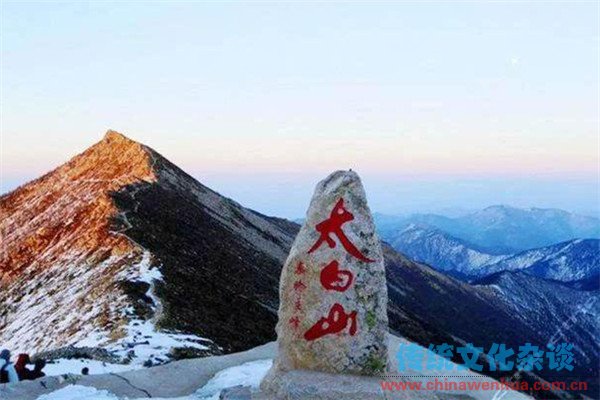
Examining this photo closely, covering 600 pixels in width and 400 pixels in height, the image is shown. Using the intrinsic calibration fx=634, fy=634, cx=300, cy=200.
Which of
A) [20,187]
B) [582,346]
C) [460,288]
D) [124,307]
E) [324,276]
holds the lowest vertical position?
[582,346]

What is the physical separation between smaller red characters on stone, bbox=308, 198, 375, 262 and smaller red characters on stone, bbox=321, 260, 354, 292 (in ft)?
1.43

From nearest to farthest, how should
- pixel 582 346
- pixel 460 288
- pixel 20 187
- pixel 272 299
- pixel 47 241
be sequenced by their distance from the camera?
1. pixel 272 299
2. pixel 47 241
3. pixel 20 187
4. pixel 460 288
5. pixel 582 346

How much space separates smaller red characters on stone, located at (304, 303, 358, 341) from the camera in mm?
13836

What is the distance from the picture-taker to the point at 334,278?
13.9m

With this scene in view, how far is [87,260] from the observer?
41.8 meters

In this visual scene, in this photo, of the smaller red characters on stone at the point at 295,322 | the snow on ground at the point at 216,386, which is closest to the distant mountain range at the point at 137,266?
the snow on ground at the point at 216,386

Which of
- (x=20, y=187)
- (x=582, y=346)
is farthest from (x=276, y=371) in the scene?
(x=582, y=346)

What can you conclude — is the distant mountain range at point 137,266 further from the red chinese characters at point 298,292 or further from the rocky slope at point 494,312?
the red chinese characters at point 298,292

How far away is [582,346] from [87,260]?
149355mm

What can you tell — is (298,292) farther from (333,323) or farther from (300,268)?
(333,323)

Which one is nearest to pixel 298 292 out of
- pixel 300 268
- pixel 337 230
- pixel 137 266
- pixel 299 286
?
pixel 299 286

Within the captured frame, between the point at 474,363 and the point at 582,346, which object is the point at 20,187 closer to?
the point at 474,363

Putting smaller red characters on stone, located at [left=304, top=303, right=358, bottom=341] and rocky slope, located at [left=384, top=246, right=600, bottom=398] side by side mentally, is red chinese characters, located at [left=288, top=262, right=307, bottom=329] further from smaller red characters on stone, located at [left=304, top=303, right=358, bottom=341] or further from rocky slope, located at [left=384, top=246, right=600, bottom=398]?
rocky slope, located at [left=384, top=246, right=600, bottom=398]

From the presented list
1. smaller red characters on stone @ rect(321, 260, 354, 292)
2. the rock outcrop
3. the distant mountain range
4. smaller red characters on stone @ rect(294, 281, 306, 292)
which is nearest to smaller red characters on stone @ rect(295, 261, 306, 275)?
the rock outcrop
